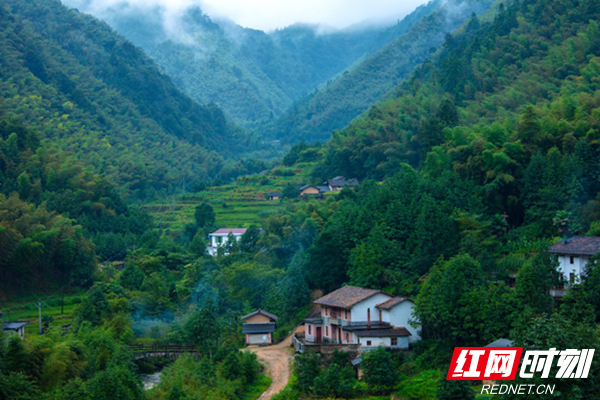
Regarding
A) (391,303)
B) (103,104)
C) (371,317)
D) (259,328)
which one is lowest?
(259,328)

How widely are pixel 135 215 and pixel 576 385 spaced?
39223 mm

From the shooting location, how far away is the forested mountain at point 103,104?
66.8m

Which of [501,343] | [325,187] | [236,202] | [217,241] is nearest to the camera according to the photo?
[501,343]

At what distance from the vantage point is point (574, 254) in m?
25.2

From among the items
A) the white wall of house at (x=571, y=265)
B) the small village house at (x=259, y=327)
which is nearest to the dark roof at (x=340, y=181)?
the small village house at (x=259, y=327)

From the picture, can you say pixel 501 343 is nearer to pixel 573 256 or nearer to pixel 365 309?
pixel 573 256

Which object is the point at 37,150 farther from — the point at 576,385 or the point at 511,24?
the point at 576,385

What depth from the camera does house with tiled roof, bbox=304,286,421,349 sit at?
27062 mm

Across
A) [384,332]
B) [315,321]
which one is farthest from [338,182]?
[384,332]

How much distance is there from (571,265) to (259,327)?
1296 centimetres

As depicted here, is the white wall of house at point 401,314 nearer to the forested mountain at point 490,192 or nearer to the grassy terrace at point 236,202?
the forested mountain at point 490,192

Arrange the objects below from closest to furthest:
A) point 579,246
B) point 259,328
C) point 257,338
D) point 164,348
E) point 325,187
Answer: point 579,246 → point 164,348 → point 257,338 → point 259,328 → point 325,187

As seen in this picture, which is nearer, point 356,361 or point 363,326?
point 356,361

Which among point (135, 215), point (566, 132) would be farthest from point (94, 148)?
point (566, 132)
